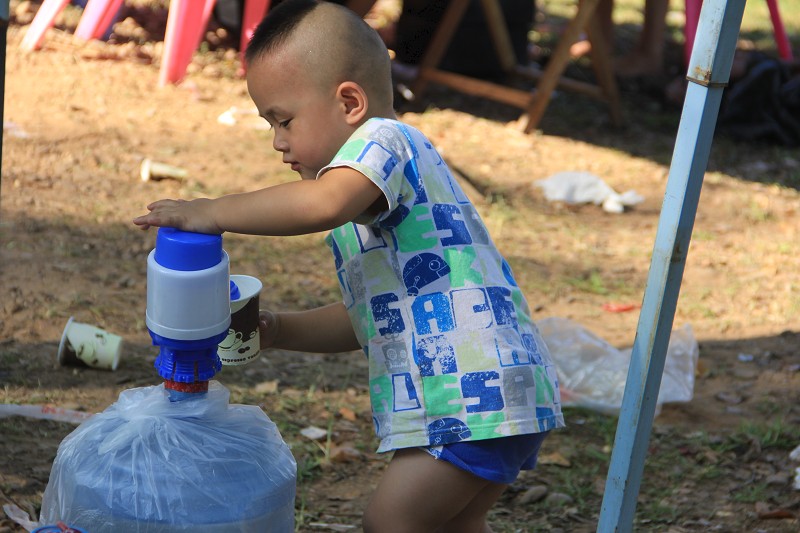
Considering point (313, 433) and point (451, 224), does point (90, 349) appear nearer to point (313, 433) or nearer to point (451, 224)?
point (313, 433)

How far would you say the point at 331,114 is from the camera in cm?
170

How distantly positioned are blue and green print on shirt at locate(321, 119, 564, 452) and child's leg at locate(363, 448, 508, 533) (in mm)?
46

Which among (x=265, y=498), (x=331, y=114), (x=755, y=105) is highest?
(x=331, y=114)

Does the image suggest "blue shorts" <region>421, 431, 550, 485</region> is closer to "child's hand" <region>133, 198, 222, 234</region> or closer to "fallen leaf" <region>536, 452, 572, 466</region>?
"child's hand" <region>133, 198, 222, 234</region>

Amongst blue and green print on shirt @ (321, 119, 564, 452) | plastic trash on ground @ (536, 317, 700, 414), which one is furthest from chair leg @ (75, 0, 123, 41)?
blue and green print on shirt @ (321, 119, 564, 452)

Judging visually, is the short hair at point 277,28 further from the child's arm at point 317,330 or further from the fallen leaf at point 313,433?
the fallen leaf at point 313,433

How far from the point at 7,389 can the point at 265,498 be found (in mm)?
1345

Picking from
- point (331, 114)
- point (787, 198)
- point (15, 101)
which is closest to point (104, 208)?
point (15, 101)

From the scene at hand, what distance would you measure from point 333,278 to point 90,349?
1.28 metres

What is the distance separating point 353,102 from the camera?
171 cm

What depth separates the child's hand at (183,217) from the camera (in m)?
1.45

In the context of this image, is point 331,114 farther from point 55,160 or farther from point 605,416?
point 55,160

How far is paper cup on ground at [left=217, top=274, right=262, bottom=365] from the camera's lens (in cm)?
169

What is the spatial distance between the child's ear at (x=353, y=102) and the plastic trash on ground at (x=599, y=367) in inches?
65.3
